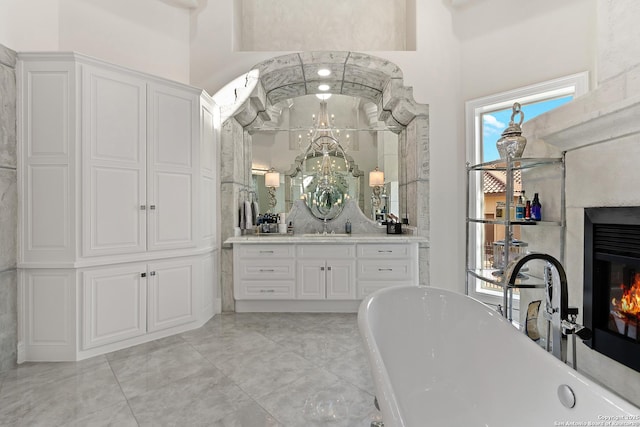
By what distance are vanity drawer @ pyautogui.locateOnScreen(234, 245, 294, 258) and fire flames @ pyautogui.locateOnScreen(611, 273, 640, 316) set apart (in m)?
2.70

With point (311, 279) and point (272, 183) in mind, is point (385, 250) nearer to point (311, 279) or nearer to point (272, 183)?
point (311, 279)

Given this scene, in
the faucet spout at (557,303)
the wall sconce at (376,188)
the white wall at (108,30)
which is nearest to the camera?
the faucet spout at (557,303)

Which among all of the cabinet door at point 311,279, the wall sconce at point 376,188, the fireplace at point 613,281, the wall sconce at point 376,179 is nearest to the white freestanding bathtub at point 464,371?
the fireplace at point 613,281

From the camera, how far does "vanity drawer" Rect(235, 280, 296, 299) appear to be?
355 cm

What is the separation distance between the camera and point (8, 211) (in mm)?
2336

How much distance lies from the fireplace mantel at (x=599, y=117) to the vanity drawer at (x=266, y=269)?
2617 mm

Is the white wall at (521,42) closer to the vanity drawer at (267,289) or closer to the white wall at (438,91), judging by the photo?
the white wall at (438,91)

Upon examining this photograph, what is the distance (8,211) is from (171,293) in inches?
53.6

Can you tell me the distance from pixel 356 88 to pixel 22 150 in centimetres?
348

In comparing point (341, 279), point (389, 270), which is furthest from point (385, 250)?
point (341, 279)

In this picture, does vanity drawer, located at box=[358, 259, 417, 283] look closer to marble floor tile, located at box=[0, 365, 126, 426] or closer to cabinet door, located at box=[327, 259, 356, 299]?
cabinet door, located at box=[327, 259, 356, 299]

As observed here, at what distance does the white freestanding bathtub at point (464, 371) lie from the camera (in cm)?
112

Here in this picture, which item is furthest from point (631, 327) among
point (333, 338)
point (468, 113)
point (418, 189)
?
point (468, 113)

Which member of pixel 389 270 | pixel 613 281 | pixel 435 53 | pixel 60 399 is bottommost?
pixel 60 399
